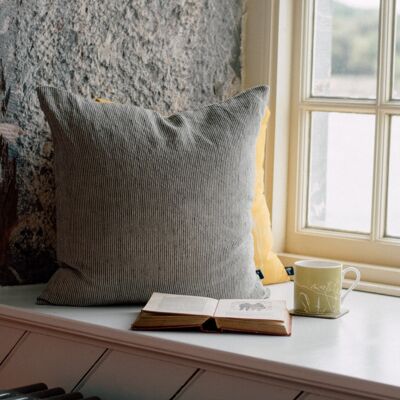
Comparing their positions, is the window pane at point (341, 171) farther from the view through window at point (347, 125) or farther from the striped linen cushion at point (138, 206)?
the striped linen cushion at point (138, 206)

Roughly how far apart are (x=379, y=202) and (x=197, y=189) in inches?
26.3

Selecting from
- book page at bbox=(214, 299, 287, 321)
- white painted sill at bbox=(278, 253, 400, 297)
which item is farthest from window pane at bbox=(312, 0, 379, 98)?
book page at bbox=(214, 299, 287, 321)

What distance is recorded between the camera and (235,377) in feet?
5.56

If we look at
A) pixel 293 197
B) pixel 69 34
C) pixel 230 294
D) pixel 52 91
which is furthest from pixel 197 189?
pixel 293 197

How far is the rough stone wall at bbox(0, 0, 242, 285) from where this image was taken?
2076 millimetres

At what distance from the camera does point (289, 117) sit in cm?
258

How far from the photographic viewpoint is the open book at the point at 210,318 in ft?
5.93

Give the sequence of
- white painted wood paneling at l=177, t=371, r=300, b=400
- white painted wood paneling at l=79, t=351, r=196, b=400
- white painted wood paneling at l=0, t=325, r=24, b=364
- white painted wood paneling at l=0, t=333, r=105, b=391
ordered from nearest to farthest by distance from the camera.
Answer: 1. white painted wood paneling at l=177, t=371, r=300, b=400
2. white painted wood paneling at l=79, t=351, r=196, b=400
3. white painted wood paneling at l=0, t=333, r=105, b=391
4. white painted wood paneling at l=0, t=325, r=24, b=364

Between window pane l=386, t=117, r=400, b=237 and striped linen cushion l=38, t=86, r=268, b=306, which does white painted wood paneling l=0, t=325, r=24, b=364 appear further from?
window pane l=386, t=117, r=400, b=237

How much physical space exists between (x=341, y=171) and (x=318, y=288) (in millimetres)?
644

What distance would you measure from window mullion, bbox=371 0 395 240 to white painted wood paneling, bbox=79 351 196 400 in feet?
2.89

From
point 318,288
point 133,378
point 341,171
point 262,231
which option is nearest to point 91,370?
point 133,378

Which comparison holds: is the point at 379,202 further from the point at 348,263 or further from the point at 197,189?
the point at 197,189

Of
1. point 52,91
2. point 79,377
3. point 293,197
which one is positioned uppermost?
point 52,91
